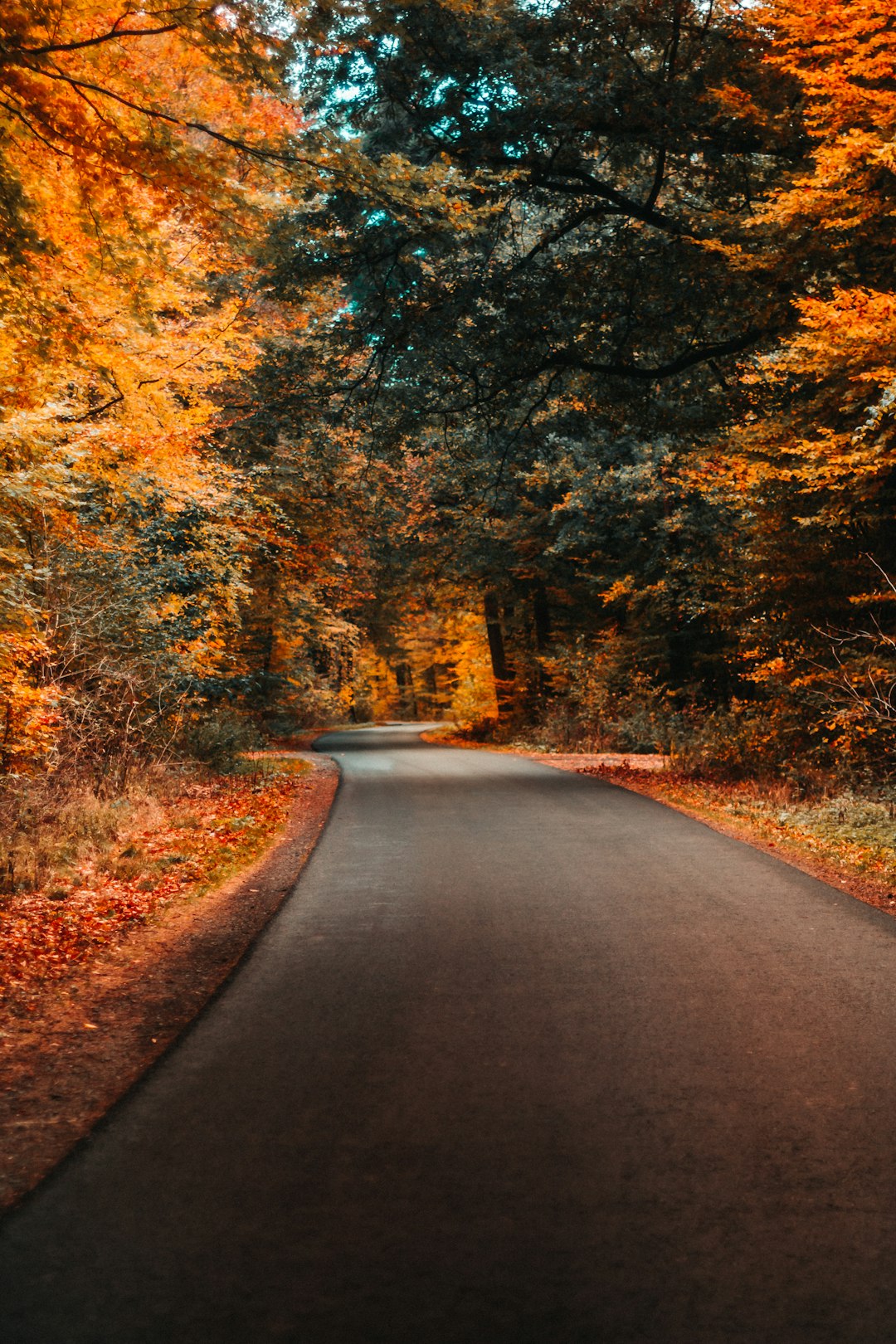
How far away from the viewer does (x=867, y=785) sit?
12.0m

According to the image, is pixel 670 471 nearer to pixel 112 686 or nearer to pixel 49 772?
pixel 112 686

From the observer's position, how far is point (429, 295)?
12.9 meters

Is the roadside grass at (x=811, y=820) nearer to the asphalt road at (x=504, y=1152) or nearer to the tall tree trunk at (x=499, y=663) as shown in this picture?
the asphalt road at (x=504, y=1152)

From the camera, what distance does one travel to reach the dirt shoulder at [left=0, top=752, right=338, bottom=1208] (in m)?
3.97

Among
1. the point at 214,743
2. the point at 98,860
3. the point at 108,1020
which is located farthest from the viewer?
the point at 214,743

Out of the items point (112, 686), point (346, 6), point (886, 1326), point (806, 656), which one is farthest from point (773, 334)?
point (886, 1326)

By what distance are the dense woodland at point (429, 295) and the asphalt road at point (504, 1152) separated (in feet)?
14.7

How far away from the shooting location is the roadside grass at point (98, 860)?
21.9 feet

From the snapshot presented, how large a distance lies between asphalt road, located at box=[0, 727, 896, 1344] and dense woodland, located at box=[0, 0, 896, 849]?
4490 millimetres

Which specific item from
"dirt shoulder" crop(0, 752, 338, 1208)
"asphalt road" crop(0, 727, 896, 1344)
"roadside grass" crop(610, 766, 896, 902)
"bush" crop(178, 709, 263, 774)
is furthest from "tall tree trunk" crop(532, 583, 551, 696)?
"asphalt road" crop(0, 727, 896, 1344)

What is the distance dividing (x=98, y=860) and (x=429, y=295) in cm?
814

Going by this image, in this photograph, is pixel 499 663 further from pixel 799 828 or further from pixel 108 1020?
pixel 108 1020

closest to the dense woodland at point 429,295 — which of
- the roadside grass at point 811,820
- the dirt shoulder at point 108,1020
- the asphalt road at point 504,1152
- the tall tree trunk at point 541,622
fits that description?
the roadside grass at point 811,820

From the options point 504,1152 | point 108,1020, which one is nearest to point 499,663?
point 108,1020
